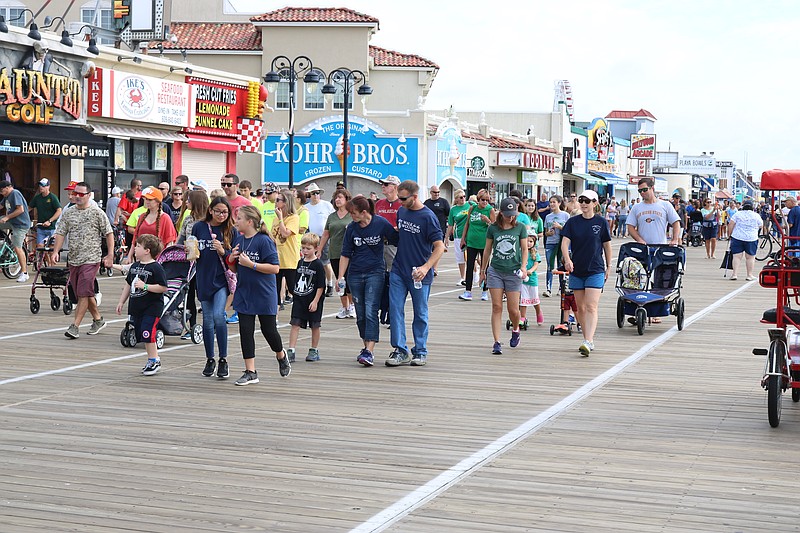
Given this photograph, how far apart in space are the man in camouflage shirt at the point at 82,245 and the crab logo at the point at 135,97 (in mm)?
15691

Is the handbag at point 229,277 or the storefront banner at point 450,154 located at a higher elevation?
the storefront banner at point 450,154

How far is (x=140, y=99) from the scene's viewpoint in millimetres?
29750

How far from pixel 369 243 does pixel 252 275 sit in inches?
66.2

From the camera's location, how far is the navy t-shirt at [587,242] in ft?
42.2

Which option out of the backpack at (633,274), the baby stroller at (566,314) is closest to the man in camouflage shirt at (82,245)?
the baby stroller at (566,314)

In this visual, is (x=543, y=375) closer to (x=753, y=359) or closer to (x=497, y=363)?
(x=497, y=363)

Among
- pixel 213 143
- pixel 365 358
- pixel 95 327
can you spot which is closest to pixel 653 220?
pixel 365 358

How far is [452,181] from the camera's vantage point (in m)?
48.9

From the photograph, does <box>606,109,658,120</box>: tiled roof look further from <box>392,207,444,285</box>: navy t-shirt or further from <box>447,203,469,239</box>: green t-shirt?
<box>392,207,444,285</box>: navy t-shirt

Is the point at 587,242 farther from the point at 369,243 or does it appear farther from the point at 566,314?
the point at 369,243

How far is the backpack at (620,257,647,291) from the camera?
50.9 ft

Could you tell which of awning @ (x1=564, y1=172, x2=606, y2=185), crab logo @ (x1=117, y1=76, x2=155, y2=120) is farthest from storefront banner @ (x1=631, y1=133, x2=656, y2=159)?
crab logo @ (x1=117, y1=76, x2=155, y2=120)

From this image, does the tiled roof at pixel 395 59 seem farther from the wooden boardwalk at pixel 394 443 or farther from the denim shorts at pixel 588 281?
the denim shorts at pixel 588 281

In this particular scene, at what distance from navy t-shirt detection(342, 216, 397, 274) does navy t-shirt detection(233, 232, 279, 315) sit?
153cm
